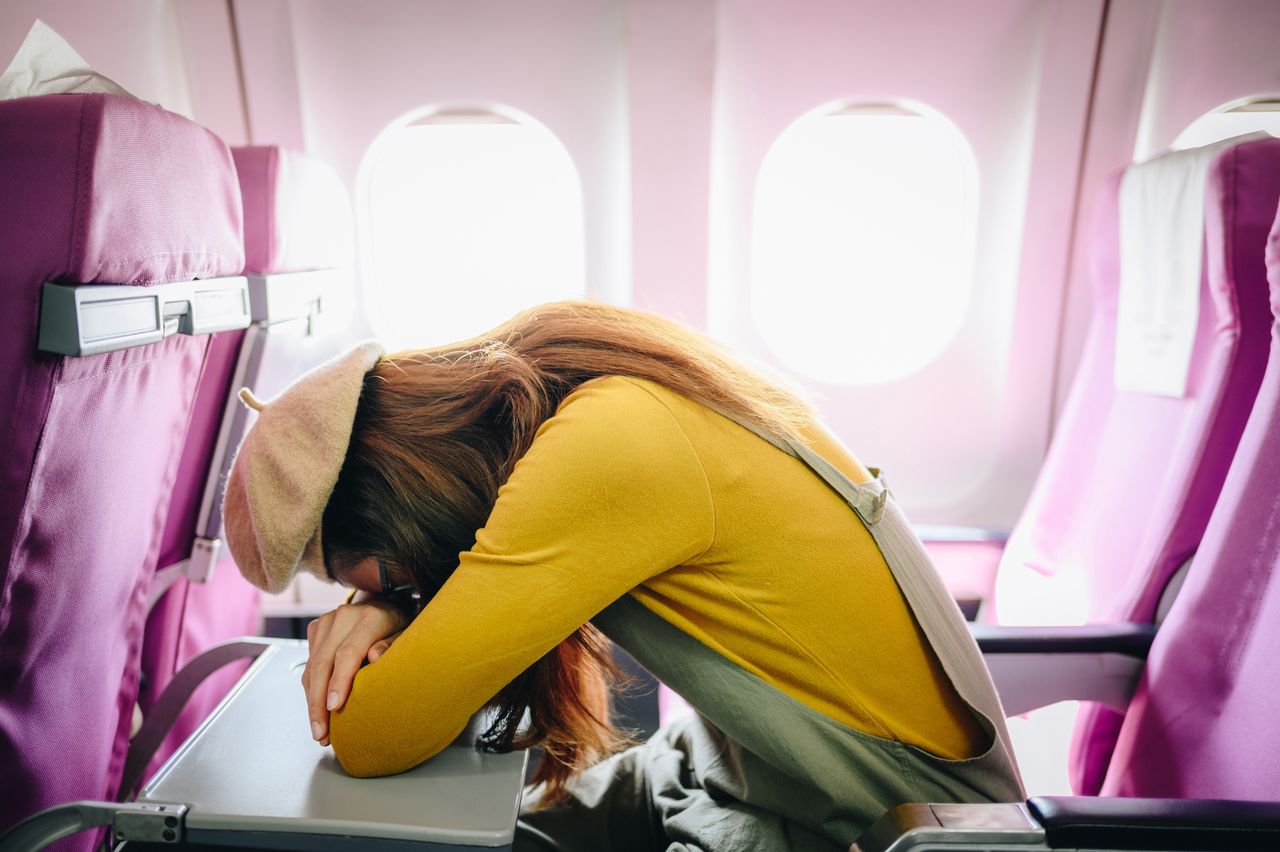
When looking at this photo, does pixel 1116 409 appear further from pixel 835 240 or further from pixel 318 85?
pixel 318 85

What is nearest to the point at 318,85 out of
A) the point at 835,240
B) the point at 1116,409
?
the point at 835,240

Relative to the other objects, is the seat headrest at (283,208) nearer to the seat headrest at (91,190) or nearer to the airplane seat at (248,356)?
the airplane seat at (248,356)

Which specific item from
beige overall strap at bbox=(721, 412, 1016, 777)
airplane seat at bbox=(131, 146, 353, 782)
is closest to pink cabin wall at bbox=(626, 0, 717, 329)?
airplane seat at bbox=(131, 146, 353, 782)

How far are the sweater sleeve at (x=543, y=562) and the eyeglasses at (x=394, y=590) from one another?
16 cm

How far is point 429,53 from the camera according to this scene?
6.75 feet

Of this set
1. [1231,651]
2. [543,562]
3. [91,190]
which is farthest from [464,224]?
[1231,651]

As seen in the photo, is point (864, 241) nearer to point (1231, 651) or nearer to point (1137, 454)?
point (1137, 454)

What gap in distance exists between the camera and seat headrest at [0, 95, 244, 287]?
766 mm

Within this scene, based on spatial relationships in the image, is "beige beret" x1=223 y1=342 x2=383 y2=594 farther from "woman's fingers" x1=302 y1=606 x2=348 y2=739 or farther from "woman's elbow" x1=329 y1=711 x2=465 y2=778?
"woman's elbow" x1=329 y1=711 x2=465 y2=778

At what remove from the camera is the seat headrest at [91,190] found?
0.77 meters

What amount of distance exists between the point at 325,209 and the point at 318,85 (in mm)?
732

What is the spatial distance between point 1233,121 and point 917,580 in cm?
200

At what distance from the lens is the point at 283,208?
A: 138cm

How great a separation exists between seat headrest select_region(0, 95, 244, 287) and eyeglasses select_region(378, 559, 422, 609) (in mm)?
425
